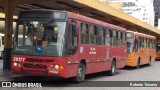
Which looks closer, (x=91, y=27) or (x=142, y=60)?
(x=91, y=27)

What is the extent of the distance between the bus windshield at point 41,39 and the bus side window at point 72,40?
0.48m

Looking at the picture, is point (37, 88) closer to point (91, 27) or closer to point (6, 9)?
point (91, 27)

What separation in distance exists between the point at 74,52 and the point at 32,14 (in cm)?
210

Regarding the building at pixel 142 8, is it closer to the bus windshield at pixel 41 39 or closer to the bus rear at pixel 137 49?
the bus rear at pixel 137 49

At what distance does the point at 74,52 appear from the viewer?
44.0 ft

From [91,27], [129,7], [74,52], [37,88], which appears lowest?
[37,88]

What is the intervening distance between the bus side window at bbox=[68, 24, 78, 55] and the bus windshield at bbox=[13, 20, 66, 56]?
0.48 meters

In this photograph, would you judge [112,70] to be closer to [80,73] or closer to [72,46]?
[80,73]

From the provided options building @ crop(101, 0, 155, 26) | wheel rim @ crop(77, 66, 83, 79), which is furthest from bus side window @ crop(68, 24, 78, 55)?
building @ crop(101, 0, 155, 26)

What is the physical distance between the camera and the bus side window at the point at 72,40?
1298cm

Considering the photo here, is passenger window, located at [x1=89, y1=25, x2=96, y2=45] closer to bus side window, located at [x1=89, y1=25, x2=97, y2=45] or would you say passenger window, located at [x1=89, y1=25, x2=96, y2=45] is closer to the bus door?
bus side window, located at [x1=89, y1=25, x2=97, y2=45]

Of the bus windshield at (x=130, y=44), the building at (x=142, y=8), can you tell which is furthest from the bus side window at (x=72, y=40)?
the building at (x=142, y=8)

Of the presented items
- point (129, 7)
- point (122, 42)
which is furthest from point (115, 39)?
point (129, 7)

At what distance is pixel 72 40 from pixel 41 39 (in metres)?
1.27
